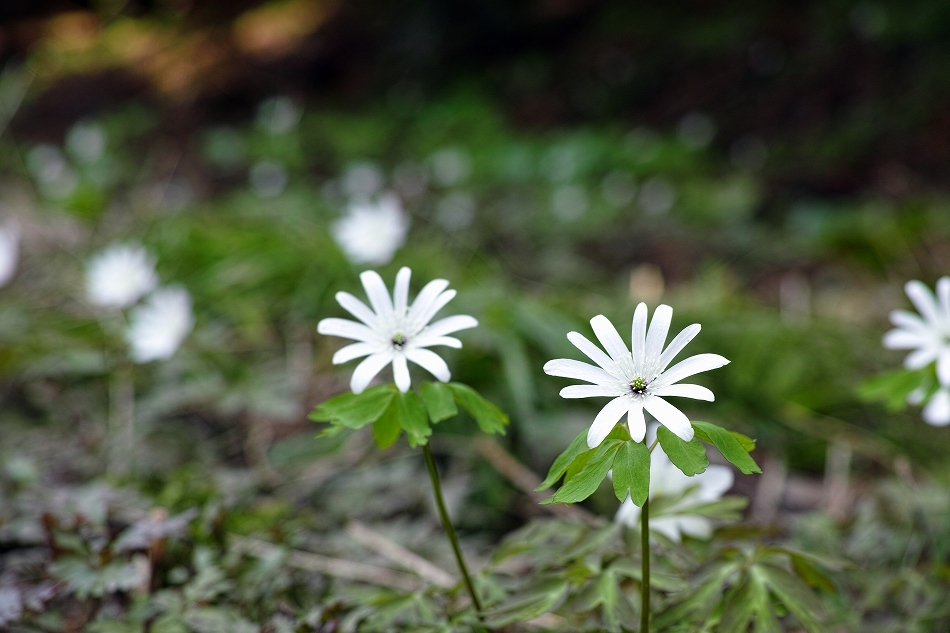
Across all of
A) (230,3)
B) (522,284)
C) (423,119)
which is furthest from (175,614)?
(230,3)

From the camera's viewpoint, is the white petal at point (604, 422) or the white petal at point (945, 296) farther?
the white petal at point (945, 296)

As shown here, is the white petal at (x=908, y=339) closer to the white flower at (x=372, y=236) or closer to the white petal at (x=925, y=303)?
the white petal at (x=925, y=303)

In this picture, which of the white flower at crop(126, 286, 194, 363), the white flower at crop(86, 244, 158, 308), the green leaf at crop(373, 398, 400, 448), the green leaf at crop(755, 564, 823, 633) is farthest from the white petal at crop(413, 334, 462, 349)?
the white flower at crop(86, 244, 158, 308)

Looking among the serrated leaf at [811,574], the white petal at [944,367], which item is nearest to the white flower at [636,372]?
the serrated leaf at [811,574]

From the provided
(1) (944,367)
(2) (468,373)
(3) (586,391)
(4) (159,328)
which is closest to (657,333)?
(3) (586,391)

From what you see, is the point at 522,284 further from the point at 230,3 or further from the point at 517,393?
the point at 230,3
